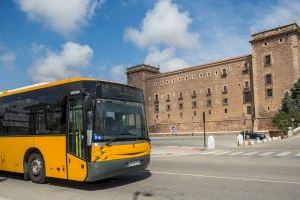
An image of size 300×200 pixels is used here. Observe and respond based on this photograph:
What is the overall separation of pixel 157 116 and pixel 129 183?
82.2 m

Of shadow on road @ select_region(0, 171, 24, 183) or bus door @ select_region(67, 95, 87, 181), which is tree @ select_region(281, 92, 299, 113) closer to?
shadow on road @ select_region(0, 171, 24, 183)

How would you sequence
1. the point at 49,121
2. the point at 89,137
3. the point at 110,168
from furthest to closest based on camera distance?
the point at 49,121, the point at 110,168, the point at 89,137

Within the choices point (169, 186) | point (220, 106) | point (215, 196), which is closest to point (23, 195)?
point (169, 186)

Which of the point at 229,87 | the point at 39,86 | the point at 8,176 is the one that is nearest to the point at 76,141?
the point at 39,86

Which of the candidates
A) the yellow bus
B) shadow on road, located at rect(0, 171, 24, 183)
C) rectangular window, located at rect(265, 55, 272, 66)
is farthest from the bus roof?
rectangular window, located at rect(265, 55, 272, 66)

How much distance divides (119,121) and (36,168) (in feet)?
10.0

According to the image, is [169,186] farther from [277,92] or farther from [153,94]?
[153,94]

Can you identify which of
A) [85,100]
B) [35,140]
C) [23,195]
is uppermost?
[85,100]

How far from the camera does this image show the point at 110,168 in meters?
9.83

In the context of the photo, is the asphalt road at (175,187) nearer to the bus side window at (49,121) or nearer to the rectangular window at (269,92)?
the bus side window at (49,121)

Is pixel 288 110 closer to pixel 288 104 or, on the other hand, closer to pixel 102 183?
pixel 288 104

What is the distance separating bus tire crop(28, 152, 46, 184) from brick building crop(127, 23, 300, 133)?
60.5 metres

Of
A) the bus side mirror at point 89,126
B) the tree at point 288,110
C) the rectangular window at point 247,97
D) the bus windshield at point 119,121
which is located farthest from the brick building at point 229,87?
the bus side mirror at point 89,126

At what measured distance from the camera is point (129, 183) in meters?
10.9
